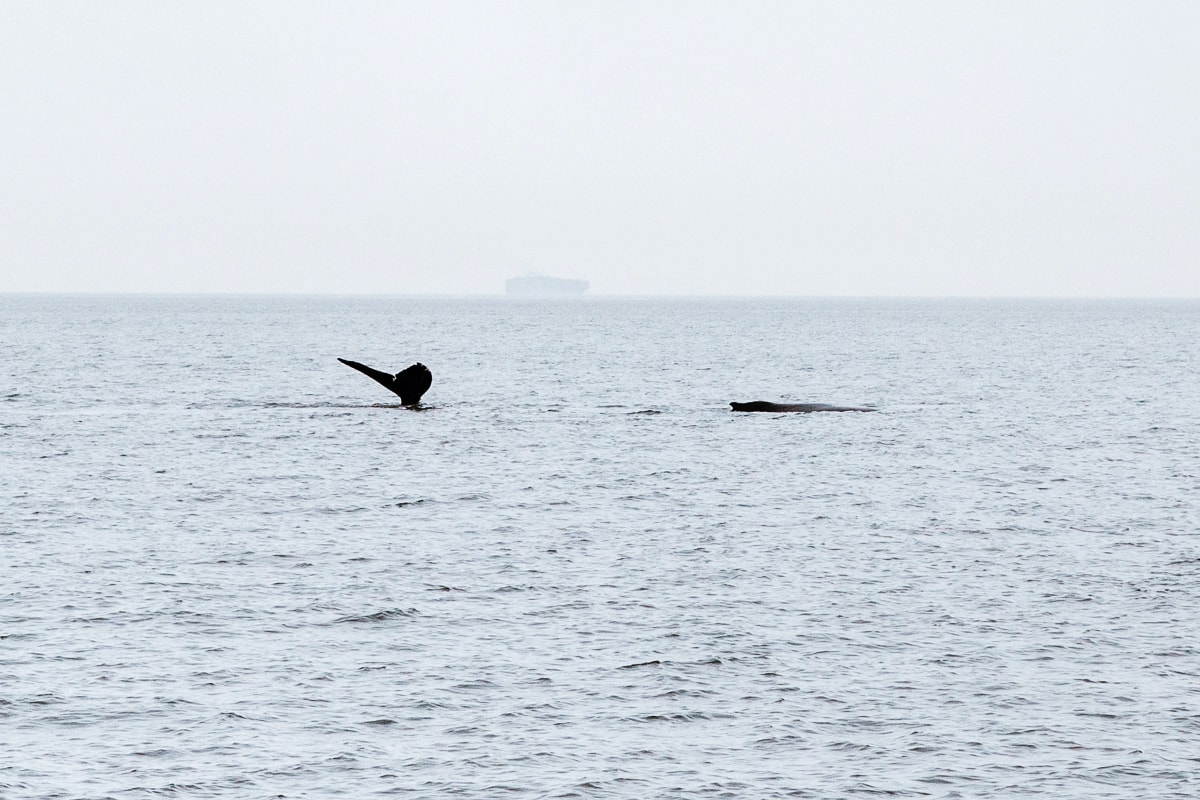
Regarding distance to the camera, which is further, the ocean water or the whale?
the whale

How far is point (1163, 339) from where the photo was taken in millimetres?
168750

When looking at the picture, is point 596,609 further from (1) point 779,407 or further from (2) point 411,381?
(2) point 411,381

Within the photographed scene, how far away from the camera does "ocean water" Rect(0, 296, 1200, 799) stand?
1797 centimetres

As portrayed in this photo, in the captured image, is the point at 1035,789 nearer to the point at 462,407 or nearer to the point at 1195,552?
the point at 1195,552

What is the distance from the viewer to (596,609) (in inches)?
1030

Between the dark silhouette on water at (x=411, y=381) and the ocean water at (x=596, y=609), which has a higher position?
the dark silhouette on water at (x=411, y=381)

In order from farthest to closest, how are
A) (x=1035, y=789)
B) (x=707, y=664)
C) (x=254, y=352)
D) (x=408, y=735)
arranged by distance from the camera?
1. (x=254, y=352)
2. (x=707, y=664)
3. (x=408, y=735)
4. (x=1035, y=789)

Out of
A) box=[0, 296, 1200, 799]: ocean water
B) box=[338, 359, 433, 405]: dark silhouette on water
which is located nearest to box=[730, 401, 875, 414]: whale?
box=[0, 296, 1200, 799]: ocean water

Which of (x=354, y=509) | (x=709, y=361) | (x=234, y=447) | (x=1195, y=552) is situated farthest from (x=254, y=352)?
(x=1195, y=552)

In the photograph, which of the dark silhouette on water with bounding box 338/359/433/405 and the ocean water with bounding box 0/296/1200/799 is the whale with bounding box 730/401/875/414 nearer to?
the ocean water with bounding box 0/296/1200/799

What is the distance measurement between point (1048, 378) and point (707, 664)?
77.9m

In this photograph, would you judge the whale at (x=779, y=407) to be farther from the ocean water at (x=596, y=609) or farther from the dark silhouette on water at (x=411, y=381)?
the dark silhouette on water at (x=411, y=381)

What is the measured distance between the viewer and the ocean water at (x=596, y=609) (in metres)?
18.0

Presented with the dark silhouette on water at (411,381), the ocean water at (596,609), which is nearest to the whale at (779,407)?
the ocean water at (596,609)
